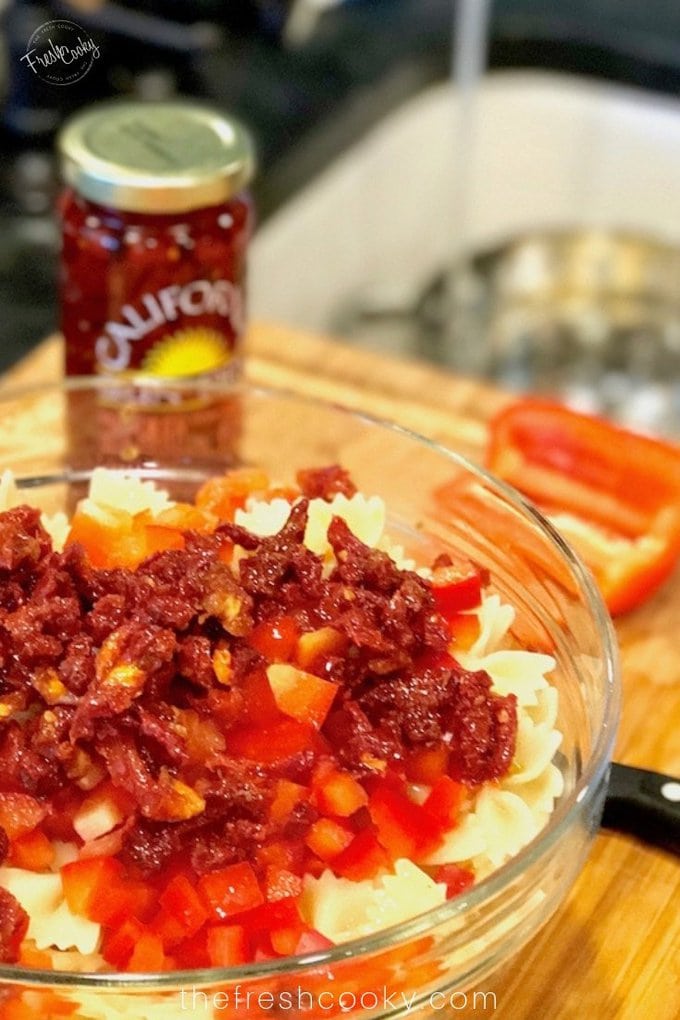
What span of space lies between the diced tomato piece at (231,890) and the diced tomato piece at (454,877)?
159 mm

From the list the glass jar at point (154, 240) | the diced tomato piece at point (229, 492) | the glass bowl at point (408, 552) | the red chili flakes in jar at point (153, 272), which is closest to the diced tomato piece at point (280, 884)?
the glass bowl at point (408, 552)

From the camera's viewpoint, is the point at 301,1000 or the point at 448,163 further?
the point at 448,163

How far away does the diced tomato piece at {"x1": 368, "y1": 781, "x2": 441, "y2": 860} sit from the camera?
109 cm

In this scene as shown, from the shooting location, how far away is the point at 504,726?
3.72 feet

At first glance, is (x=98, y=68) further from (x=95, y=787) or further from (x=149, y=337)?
(x=95, y=787)

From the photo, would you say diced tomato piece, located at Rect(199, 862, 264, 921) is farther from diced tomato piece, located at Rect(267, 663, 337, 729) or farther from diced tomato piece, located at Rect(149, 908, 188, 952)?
diced tomato piece, located at Rect(267, 663, 337, 729)

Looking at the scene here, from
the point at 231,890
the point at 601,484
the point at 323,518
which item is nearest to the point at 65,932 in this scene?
the point at 231,890

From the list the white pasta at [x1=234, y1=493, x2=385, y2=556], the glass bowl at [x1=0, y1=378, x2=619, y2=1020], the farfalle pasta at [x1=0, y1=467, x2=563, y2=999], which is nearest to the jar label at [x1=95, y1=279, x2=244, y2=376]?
the glass bowl at [x1=0, y1=378, x2=619, y2=1020]

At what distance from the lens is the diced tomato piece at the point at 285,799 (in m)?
1.05

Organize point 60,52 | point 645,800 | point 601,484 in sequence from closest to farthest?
point 645,800, point 601,484, point 60,52

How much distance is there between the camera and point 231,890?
3.35ft

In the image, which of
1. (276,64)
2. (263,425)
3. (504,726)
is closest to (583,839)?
(504,726)

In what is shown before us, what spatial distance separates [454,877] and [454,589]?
0.96ft

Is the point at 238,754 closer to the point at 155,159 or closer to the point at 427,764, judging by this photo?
the point at 427,764
